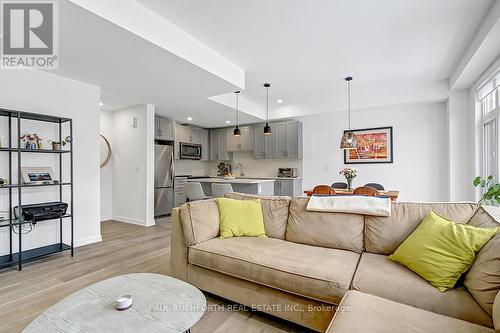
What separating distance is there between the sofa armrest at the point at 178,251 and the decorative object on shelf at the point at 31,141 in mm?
2132

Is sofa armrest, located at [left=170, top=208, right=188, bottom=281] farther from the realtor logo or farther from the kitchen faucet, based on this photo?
the kitchen faucet

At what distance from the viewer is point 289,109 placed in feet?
19.4

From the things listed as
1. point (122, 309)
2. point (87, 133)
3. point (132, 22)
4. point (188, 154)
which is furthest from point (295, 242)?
point (188, 154)

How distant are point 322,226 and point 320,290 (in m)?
0.72

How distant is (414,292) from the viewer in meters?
1.41

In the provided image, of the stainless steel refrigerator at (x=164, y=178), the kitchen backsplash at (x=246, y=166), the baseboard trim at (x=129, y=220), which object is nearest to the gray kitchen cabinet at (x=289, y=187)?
the kitchen backsplash at (x=246, y=166)

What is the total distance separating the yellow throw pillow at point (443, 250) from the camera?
1.42 meters

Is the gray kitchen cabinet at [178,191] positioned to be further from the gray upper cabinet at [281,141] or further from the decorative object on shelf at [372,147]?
the decorative object on shelf at [372,147]

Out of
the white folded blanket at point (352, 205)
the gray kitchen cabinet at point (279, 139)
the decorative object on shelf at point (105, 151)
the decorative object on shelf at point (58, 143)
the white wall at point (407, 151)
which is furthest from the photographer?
the gray kitchen cabinet at point (279, 139)

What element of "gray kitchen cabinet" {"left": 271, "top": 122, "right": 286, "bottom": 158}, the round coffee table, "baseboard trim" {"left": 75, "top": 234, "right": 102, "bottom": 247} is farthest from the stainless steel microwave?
the round coffee table

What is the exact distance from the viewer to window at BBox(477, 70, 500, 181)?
3205mm

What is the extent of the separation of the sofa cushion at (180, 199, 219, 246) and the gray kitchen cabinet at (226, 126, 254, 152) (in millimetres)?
4306

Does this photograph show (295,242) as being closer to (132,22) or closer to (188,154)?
(132,22)

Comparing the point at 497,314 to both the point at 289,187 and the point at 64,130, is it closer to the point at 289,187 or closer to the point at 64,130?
the point at 64,130
